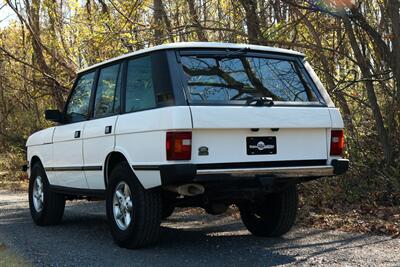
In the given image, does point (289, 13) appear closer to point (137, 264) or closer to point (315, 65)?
point (315, 65)

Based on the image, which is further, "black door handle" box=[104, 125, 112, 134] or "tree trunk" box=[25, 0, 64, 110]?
"tree trunk" box=[25, 0, 64, 110]

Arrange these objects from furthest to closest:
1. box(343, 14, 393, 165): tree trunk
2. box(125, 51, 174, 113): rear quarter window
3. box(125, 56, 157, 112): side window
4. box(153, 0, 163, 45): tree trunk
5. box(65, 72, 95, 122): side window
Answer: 1. box(153, 0, 163, 45): tree trunk
2. box(343, 14, 393, 165): tree trunk
3. box(65, 72, 95, 122): side window
4. box(125, 56, 157, 112): side window
5. box(125, 51, 174, 113): rear quarter window

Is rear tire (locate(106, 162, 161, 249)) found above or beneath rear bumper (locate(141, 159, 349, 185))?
beneath

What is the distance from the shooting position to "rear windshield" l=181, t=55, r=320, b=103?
566 cm

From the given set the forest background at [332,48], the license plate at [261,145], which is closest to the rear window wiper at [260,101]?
the license plate at [261,145]

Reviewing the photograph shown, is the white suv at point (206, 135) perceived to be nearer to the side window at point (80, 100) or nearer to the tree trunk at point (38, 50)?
the side window at point (80, 100)

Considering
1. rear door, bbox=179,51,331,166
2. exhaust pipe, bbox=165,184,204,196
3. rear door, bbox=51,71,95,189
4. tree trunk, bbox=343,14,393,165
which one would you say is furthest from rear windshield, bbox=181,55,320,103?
tree trunk, bbox=343,14,393,165

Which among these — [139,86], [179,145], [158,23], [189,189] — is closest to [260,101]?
[179,145]

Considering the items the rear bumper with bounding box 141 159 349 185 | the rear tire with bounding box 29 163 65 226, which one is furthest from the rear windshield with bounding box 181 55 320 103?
the rear tire with bounding box 29 163 65 226

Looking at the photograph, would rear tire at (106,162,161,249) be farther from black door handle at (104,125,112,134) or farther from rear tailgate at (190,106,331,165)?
rear tailgate at (190,106,331,165)

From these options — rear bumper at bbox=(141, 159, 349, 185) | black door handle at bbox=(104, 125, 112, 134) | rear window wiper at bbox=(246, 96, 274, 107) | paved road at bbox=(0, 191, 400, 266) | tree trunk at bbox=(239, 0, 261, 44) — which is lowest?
paved road at bbox=(0, 191, 400, 266)

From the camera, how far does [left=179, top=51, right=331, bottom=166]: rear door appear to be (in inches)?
214

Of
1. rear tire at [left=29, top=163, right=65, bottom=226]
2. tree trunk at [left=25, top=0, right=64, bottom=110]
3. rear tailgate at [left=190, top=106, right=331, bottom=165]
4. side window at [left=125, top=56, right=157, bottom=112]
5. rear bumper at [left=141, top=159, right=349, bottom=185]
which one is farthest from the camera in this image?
tree trunk at [left=25, top=0, right=64, bottom=110]

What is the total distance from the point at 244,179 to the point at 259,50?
5.11 ft
